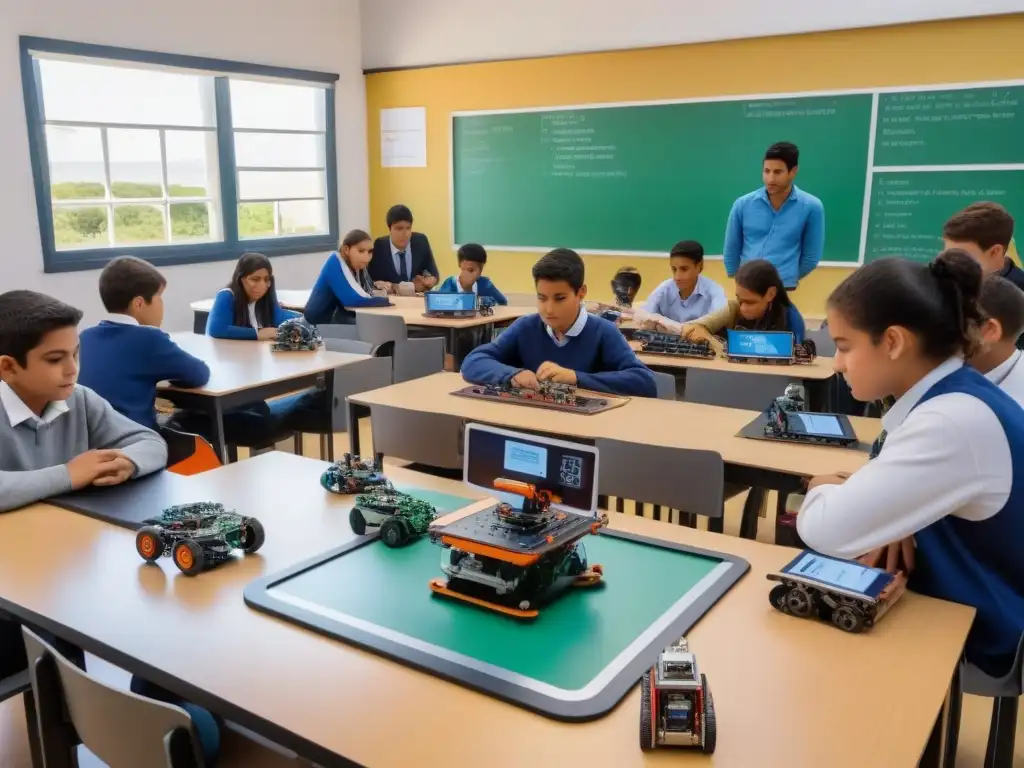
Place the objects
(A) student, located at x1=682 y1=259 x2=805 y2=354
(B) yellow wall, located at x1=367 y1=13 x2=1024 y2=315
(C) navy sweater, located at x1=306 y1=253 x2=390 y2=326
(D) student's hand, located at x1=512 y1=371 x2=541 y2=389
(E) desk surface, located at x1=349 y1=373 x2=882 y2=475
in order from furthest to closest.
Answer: (B) yellow wall, located at x1=367 y1=13 x2=1024 y2=315 → (C) navy sweater, located at x1=306 y1=253 x2=390 y2=326 → (A) student, located at x1=682 y1=259 x2=805 y2=354 → (D) student's hand, located at x1=512 y1=371 x2=541 y2=389 → (E) desk surface, located at x1=349 y1=373 x2=882 y2=475

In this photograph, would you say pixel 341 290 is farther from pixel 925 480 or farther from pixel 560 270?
pixel 925 480

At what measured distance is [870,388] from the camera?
57.9 inches

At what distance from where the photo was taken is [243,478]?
205 centimetres

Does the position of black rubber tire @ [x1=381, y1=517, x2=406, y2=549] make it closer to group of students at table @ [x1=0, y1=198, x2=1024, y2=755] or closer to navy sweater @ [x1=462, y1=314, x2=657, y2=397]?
group of students at table @ [x1=0, y1=198, x2=1024, y2=755]

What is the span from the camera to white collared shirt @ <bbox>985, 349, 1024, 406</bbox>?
7.08 feet

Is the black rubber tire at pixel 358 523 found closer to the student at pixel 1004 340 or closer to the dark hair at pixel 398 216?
the student at pixel 1004 340

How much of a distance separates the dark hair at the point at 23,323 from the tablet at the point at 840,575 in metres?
1.64

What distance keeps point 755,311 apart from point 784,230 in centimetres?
127

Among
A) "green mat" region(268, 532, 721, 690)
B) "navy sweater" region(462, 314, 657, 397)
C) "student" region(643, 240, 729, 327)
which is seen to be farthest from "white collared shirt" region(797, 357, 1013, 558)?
"student" region(643, 240, 729, 327)

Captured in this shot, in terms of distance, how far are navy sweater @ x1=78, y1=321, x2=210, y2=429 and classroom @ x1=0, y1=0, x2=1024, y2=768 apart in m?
0.01

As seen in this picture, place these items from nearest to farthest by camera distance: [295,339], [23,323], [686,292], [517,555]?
[517,555] < [23,323] < [295,339] < [686,292]

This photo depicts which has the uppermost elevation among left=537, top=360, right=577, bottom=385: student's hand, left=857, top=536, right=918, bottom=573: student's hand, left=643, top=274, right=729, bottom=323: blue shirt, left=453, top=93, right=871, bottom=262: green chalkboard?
left=453, top=93, right=871, bottom=262: green chalkboard

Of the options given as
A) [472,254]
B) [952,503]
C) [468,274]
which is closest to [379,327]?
[468,274]

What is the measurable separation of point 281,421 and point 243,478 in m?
1.77
